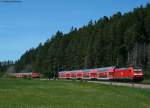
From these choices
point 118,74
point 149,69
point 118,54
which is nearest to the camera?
A: point 118,74

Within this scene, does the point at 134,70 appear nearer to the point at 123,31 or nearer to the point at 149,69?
the point at 149,69

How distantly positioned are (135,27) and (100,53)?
64.2 feet

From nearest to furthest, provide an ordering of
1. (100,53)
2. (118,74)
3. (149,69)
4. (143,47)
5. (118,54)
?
(118,74), (149,69), (143,47), (118,54), (100,53)

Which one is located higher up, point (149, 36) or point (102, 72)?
point (149, 36)

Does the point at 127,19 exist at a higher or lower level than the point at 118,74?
higher

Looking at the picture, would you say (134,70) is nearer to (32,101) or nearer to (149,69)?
(149,69)

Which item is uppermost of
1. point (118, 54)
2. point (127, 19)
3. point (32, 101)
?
point (127, 19)

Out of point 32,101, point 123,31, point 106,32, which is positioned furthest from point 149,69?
point 32,101

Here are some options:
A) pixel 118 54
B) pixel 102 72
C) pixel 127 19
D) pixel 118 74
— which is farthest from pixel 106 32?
pixel 118 74

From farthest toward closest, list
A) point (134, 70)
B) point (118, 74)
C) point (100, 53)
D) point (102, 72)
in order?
point (100, 53), point (102, 72), point (118, 74), point (134, 70)

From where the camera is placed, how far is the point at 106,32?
179 metres

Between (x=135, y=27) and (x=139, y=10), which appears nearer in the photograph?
(x=135, y=27)

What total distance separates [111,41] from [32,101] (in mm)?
137207

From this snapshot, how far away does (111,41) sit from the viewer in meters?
163
